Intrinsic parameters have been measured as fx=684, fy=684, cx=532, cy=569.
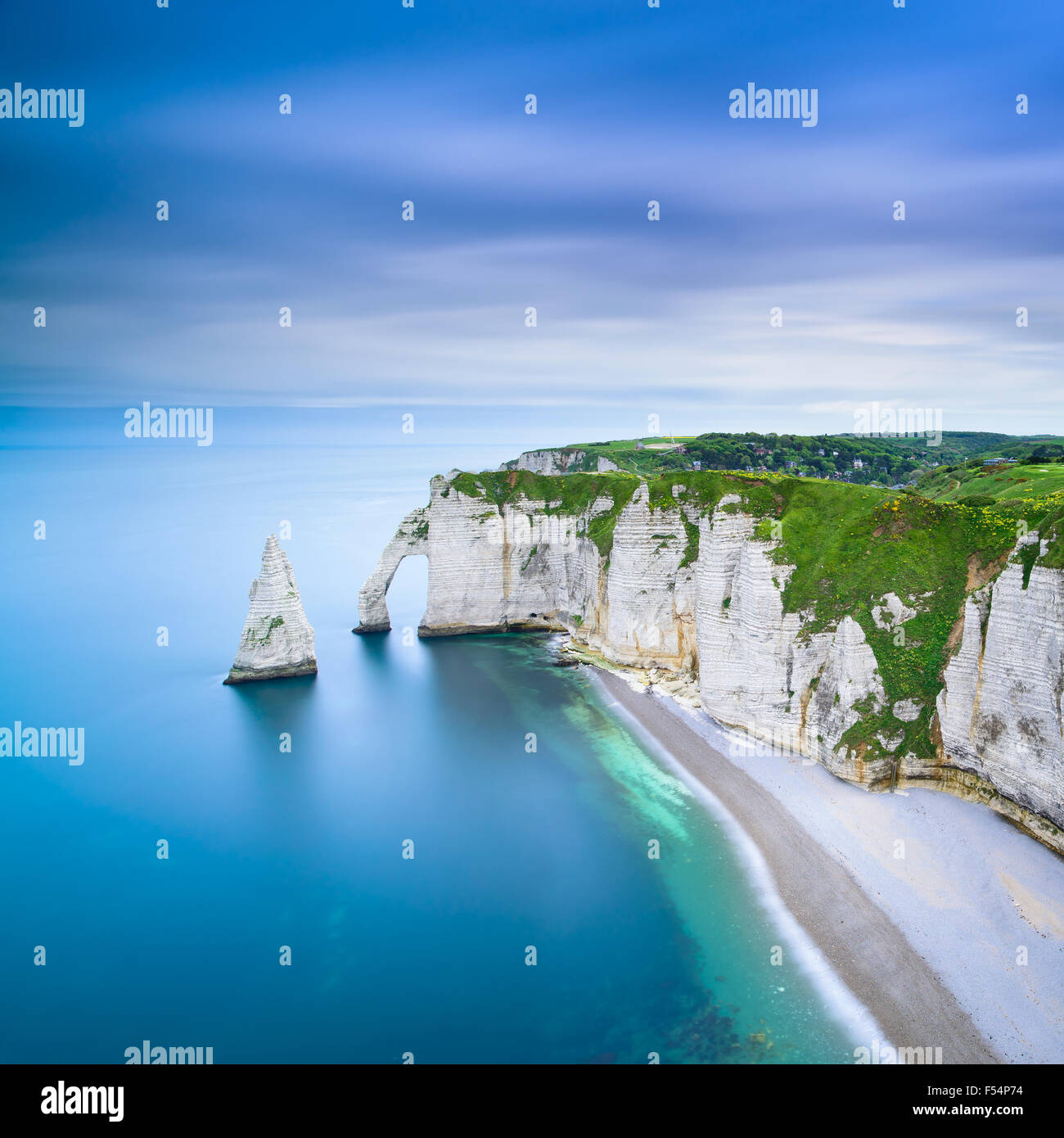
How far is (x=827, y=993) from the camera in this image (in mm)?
18000

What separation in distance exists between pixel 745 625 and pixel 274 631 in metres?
28.2

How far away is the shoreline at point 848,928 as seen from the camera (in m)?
16.6

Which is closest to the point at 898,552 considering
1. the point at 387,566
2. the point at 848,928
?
the point at 848,928

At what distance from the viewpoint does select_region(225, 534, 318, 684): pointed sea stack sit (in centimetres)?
4088

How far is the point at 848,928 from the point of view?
2011 centimetres

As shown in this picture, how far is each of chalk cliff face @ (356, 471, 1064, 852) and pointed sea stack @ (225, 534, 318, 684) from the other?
10.1 m

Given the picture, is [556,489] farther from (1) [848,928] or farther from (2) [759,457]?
(2) [759,457]

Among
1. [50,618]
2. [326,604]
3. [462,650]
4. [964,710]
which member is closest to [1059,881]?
[964,710]

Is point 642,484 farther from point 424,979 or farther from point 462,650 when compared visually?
point 424,979

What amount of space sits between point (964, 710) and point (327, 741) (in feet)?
93.6
